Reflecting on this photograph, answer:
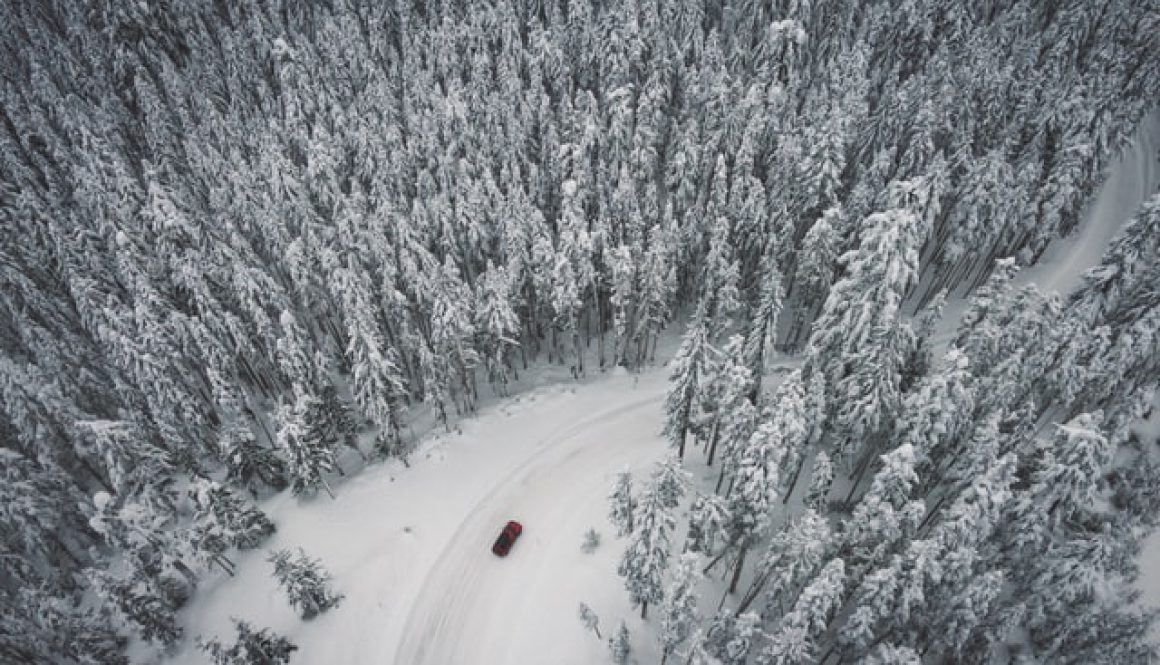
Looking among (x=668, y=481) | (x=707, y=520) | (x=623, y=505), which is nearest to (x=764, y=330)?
(x=707, y=520)

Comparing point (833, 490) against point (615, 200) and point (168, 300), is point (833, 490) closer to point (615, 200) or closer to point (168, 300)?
point (615, 200)

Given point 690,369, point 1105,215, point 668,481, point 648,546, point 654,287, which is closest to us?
point 648,546

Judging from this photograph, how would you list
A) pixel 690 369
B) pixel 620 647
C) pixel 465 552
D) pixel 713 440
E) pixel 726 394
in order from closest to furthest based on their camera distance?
pixel 620 647, pixel 726 394, pixel 690 369, pixel 465 552, pixel 713 440

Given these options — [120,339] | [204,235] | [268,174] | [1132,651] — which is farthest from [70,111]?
[1132,651]

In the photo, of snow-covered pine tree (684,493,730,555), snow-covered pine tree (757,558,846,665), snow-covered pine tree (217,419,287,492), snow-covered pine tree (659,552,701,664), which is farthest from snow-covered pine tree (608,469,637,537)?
snow-covered pine tree (217,419,287,492)

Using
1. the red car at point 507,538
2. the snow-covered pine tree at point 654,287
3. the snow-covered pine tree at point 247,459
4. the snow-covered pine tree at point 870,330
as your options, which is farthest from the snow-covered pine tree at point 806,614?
the snow-covered pine tree at point 247,459

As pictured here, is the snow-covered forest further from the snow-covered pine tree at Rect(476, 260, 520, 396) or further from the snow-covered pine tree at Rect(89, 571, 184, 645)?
the snow-covered pine tree at Rect(476, 260, 520, 396)

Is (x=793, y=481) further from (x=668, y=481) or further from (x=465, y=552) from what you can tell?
(x=465, y=552)
